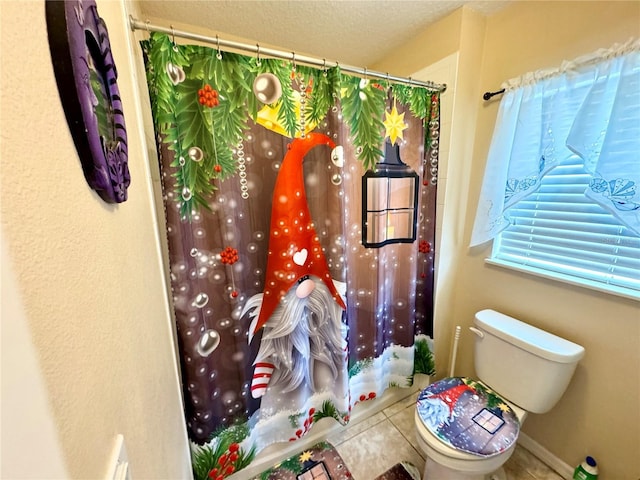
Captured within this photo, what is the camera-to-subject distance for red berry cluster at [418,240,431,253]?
156 cm

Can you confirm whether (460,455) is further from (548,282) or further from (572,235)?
(572,235)

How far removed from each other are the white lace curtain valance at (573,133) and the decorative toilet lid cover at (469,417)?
81 centimetres

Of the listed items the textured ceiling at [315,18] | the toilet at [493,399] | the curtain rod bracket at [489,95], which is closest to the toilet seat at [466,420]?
the toilet at [493,399]

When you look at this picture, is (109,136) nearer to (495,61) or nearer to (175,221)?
(175,221)

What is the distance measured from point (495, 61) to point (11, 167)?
1.86 metres

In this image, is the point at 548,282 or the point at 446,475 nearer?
the point at 446,475

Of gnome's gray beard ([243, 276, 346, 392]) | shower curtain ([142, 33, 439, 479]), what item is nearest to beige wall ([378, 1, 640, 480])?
shower curtain ([142, 33, 439, 479])

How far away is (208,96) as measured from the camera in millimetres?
943

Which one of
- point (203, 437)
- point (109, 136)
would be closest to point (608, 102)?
point (109, 136)

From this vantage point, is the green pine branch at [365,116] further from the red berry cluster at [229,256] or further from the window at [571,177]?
the red berry cluster at [229,256]

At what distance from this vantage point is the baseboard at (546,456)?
50.6 inches

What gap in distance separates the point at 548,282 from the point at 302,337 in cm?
124

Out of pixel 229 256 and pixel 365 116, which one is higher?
pixel 365 116

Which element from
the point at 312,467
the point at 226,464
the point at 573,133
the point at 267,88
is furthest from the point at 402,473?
the point at 267,88
